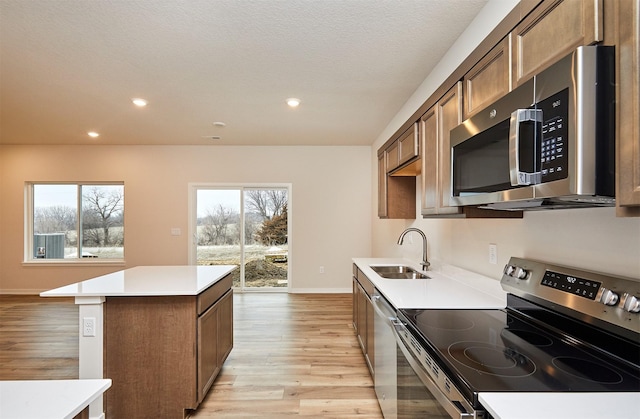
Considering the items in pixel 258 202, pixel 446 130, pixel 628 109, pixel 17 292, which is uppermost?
pixel 446 130

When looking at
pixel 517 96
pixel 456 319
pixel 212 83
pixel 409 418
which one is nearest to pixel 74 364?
pixel 212 83

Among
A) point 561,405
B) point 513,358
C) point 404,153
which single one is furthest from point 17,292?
point 561,405

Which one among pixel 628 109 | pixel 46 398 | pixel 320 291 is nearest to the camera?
pixel 628 109

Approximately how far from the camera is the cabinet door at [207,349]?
84.2 inches

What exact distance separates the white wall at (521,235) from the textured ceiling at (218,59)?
0.45 ft

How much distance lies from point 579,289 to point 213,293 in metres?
2.19

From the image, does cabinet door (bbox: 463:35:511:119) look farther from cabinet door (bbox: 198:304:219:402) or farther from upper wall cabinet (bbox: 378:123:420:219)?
cabinet door (bbox: 198:304:219:402)

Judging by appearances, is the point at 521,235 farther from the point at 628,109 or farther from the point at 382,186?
the point at 382,186

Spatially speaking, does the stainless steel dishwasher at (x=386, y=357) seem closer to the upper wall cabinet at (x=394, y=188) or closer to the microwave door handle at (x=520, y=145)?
the microwave door handle at (x=520, y=145)

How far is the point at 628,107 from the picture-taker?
76cm

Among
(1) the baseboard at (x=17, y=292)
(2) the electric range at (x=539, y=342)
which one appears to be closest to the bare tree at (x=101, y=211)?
(1) the baseboard at (x=17, y=292)

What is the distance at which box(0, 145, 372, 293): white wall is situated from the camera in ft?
18.3

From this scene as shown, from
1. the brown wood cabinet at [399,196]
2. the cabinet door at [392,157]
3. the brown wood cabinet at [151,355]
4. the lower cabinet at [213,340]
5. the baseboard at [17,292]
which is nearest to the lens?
the brown wood cabinet at [151,355]

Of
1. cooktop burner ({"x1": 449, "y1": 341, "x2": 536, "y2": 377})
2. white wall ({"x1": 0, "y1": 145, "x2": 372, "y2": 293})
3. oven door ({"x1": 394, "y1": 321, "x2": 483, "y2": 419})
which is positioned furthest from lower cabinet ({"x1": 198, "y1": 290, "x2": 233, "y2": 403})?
white wall ({"x1": 0, "y1": 145, "x2": 372, "y2": 293})
